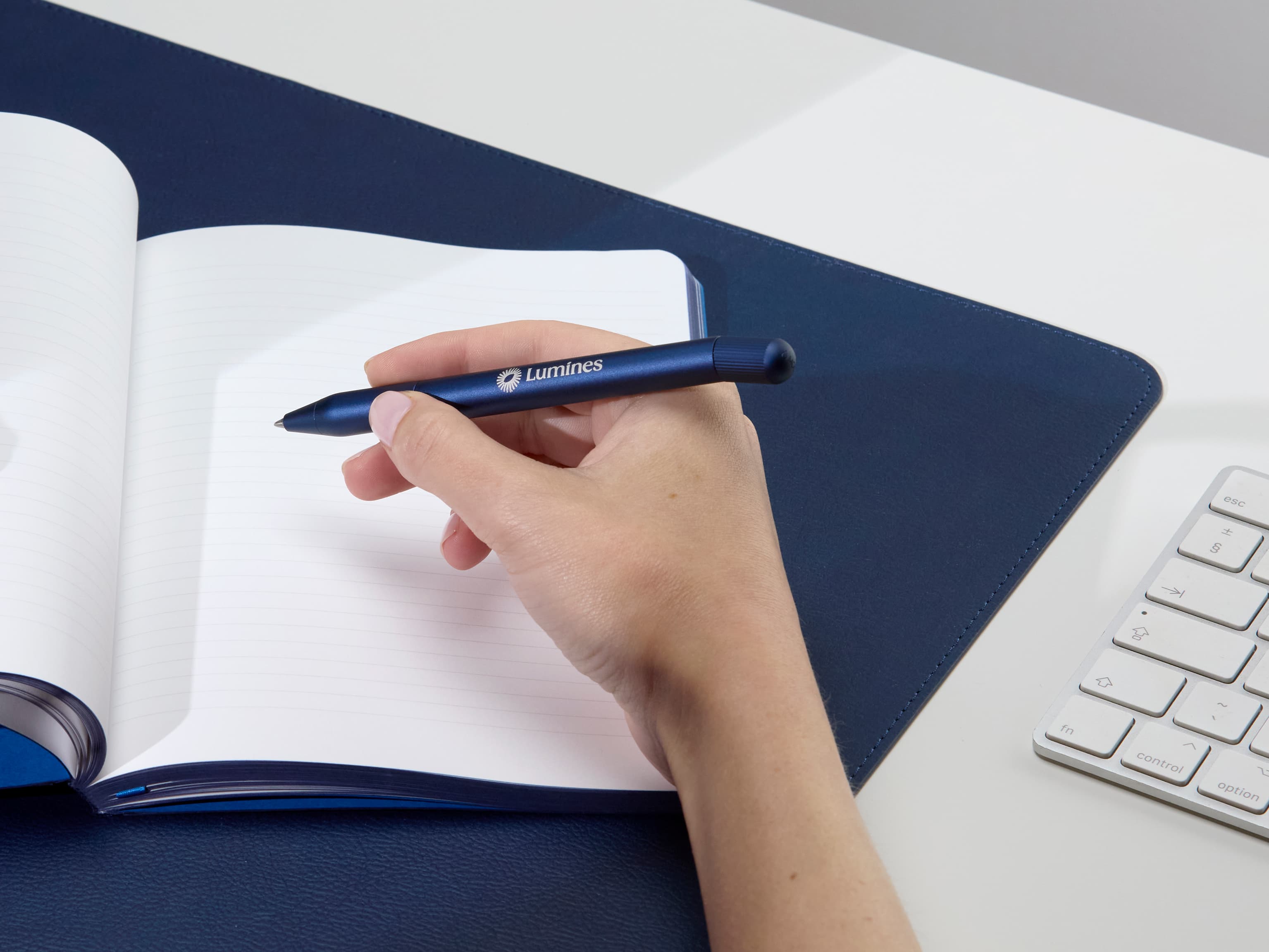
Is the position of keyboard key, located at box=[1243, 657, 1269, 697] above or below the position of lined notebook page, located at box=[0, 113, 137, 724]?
below

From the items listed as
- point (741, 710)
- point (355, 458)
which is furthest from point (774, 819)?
point (355, 458)

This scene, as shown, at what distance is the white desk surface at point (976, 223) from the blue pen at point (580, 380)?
0.70 ft

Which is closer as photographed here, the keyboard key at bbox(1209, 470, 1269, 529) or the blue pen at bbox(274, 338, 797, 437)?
the blue pen at bbox(274, 338, 797, 437)

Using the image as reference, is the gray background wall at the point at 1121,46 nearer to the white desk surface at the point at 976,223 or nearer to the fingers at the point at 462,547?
the white desk surface at the point at 976,223

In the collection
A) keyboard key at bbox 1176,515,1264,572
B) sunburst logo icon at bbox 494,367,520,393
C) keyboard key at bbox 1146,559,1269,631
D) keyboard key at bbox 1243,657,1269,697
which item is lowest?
keyboard key at bbox 1243,657,1269,697

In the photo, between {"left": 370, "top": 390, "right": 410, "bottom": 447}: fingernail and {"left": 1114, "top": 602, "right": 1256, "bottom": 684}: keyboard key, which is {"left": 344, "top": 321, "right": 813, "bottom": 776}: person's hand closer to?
{"left": 370, "top": 390, "right": 410, "bottom": 447}: fingernail

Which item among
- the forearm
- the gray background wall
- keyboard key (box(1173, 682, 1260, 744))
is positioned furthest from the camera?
the gray background wall

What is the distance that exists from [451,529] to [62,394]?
22 cm

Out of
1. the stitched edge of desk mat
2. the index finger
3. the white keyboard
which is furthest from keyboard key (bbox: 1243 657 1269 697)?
the index finger

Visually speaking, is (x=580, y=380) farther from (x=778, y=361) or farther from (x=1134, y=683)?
(x=1134, y=683)

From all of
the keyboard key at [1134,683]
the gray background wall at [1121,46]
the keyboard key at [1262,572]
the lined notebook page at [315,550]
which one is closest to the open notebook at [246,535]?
the lined notebook page at [315,550]

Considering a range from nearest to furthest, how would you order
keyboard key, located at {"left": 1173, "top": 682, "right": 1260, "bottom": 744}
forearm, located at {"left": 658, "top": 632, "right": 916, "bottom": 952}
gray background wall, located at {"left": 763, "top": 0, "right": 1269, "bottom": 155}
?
forearm, located at {"left": 658, "top": 632, "right": 916, "bottom": 952} < keyboard key, located at {"left": 1173, "top": 682, "right": 1260, "bottom": 744} < gray background wall, located at {"left": 763, "top": 0, "right": 1269, "bottom": 155}

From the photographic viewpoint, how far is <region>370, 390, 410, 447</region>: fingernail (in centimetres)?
58

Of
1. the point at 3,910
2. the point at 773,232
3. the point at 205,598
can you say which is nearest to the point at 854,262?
the point at 773,232
